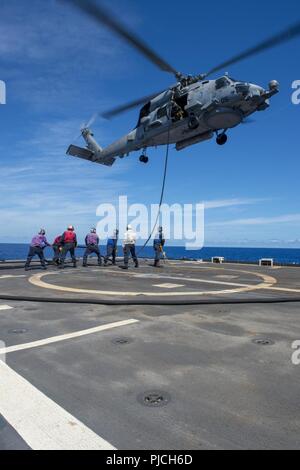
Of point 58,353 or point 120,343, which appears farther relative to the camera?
point 120,343

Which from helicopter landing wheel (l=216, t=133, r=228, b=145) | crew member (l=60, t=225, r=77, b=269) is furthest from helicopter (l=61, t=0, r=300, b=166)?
crew member (l=60, t=225, r=77, b=269)

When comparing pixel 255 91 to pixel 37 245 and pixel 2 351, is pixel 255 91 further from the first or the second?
pixel 2 351

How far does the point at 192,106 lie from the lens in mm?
17078

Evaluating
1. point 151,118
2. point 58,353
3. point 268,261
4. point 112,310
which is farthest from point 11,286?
point 268,261

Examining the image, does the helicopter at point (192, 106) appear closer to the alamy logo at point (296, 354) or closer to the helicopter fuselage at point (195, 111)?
the helicopter fuselage at point (195, 111)

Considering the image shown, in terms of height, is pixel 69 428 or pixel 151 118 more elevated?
pixel 151 118

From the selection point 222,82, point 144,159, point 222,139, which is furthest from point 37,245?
point 222,82

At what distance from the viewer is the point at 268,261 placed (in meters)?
20.6

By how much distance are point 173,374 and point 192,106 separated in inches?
616

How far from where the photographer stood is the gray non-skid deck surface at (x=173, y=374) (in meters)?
2.69

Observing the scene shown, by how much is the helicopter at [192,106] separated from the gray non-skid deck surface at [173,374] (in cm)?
1042
